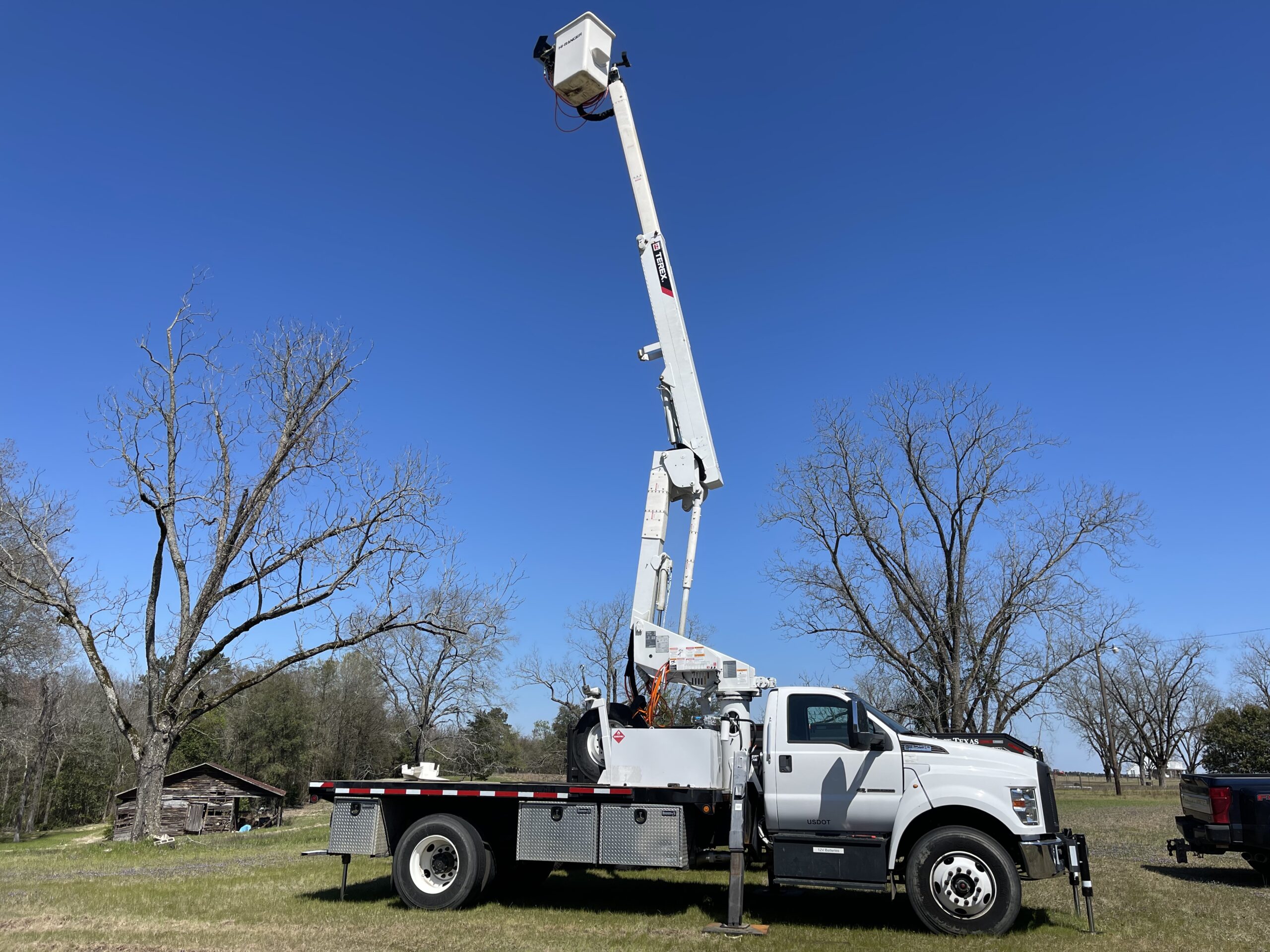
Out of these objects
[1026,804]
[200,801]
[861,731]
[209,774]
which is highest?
[861,731]

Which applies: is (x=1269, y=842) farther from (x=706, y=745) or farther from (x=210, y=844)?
(x=210, y=844)

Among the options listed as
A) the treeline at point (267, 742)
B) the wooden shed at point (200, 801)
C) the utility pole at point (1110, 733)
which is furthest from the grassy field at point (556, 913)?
the utility pole at point (1110, 733)

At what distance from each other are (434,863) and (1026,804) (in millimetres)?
6283

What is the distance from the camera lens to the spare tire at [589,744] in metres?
9.87

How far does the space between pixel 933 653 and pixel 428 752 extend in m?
29.7

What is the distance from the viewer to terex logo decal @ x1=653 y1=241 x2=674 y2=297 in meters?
12.7

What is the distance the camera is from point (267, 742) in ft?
177

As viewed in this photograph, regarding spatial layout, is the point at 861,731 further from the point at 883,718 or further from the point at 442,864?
the point at 442,864

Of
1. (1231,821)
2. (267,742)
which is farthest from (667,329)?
(267,742)

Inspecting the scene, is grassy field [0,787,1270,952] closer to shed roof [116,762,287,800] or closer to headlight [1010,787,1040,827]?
headlight [1010,787,1040,827]

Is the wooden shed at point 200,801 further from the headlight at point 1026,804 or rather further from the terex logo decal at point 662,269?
the headlight at point 1026,804

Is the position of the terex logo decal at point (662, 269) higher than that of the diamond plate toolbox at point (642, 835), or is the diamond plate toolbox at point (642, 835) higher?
the terex logo decal at point (662, 269)

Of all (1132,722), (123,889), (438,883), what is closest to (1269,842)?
(438,883)

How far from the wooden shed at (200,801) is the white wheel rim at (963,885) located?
34.4 meters
